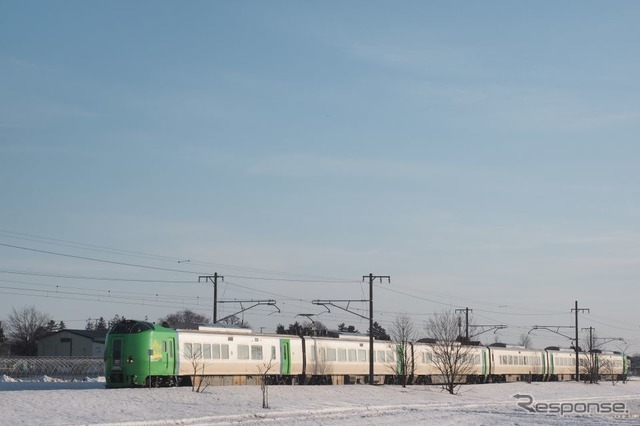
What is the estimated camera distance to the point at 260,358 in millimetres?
51531

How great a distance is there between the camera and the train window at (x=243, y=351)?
50.2 metres

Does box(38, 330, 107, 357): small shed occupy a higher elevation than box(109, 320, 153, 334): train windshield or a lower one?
lower

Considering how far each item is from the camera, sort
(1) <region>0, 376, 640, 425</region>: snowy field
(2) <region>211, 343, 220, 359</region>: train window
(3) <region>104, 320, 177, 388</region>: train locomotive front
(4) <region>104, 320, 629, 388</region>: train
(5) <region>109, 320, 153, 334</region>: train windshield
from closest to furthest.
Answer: (1) <region>0, 376, 640, 425</region>: snowy field
(3) <region>104, 320, 177, 388</region>: train locomotive front
(4) <region>104, 320, 629, 388</region>: train
(5) <region>109, 320, 153, 334</region>: train windshield
(2) <region>211, 343, 220, 359</region>: train window

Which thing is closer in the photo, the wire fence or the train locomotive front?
the train locomotive front

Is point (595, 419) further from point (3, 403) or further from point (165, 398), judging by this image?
point (3, 403)

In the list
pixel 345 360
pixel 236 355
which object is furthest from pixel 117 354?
pixel 345 360

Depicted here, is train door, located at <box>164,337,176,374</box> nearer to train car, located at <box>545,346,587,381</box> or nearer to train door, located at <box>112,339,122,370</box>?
train door, located at <box>112,339,122,370</box>

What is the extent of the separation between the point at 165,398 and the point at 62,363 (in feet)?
121

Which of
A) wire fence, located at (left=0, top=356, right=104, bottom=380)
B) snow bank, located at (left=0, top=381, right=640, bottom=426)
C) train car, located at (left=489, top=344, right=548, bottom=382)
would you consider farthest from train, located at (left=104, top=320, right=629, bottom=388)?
wire fence, located at (left=0, top=356, right=104, bottom=380)

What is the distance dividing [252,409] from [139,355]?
366 inches

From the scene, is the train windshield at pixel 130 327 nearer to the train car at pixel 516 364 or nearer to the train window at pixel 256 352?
the train window at pixel 256 352

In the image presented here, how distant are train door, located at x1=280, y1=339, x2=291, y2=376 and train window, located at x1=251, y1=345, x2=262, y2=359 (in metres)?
2.45

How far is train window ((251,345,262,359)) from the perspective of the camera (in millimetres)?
51094

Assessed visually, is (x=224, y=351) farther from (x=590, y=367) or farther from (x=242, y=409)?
(x=590, y=367)
